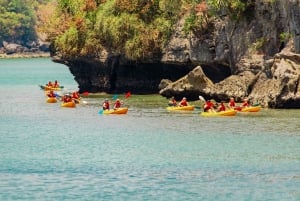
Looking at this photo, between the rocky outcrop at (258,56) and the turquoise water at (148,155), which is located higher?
the rocky outcrop at (258,56)

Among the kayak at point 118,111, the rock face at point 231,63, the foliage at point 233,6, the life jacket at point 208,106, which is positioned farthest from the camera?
the foliage at point 233,6

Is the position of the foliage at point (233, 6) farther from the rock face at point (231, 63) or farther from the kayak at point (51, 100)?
the kayak at point (51, 100)

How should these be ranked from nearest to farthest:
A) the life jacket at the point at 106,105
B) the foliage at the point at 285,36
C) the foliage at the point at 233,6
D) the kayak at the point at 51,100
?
the foliage at the point at 285,36, the life jacket at the point at 106,105, the foliage at the point at 233,6, the kayak at the point at 51,100

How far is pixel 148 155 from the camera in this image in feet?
155

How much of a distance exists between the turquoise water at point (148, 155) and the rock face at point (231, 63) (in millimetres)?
3116

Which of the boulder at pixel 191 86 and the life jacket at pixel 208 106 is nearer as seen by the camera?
the life jacket at pixel 208 106

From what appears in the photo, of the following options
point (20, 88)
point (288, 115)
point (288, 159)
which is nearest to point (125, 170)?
point (288, 159)

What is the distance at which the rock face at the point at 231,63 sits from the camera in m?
64.2

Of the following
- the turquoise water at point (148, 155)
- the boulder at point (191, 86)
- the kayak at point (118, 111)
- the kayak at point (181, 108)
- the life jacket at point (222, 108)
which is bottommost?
the turquoise water at point (148, 155)

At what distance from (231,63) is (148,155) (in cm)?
2649

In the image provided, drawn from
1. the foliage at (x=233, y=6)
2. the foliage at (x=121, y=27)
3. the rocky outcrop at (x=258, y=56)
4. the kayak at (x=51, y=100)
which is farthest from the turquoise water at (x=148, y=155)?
the foliage at (x=121, y=27)

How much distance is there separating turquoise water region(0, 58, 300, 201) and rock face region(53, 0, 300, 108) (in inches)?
123

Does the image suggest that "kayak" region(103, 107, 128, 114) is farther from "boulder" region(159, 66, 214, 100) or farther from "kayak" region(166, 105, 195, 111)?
"boulder" region(159, 66, 214, 100)

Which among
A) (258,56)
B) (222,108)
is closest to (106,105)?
(222,108)
